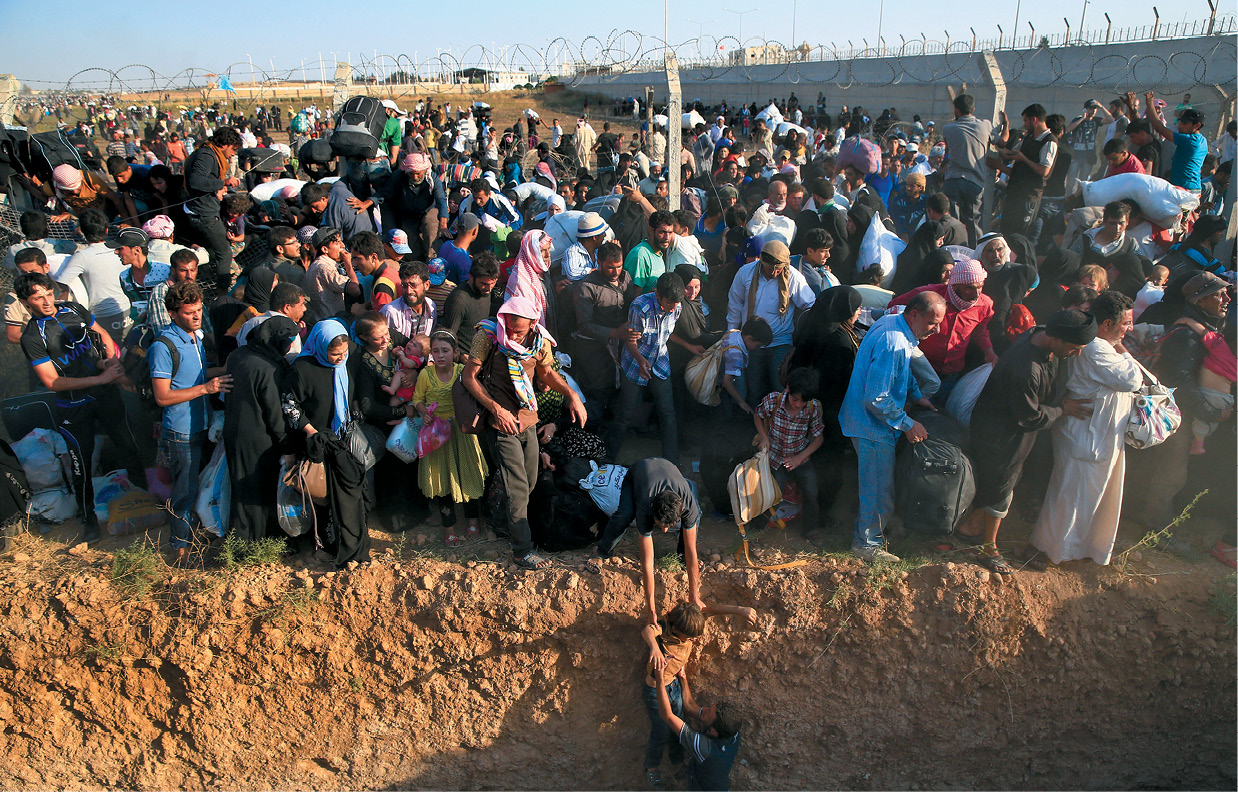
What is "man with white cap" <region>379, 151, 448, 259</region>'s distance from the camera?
24.4 ft

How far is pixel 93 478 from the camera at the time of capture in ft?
18.1

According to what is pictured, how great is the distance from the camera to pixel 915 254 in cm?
602

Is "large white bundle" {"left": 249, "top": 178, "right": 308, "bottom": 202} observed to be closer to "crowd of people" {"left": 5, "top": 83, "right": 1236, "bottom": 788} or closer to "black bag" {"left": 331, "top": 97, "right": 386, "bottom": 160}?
"black bag" {"left": 331, "top": 97, "right": 386, "bottom": 160}

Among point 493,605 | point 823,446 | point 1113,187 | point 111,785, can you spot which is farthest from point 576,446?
point 1113,187

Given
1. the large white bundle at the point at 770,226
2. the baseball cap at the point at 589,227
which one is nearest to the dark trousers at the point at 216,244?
the baseball cap at the point at 589,227

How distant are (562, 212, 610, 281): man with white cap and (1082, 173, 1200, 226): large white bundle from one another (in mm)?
4348

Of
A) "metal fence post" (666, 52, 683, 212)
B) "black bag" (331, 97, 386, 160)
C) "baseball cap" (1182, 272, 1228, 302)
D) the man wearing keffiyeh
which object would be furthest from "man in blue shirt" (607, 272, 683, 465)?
"black bag" (331, 97, 386, 160)

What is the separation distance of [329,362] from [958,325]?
13.4 ft

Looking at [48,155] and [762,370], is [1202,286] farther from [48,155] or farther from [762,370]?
[48,155]

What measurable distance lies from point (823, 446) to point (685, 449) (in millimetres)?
1273

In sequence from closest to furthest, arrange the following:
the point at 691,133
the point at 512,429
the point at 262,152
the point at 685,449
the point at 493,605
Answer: the point at 512,429 < the point at 493,605 < the point at 685,449 < the point at 262,152 < the point at 691,133

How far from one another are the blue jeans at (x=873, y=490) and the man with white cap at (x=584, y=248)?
2.57m

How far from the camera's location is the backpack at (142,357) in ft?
15.2

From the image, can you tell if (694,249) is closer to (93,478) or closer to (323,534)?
(323,534)
